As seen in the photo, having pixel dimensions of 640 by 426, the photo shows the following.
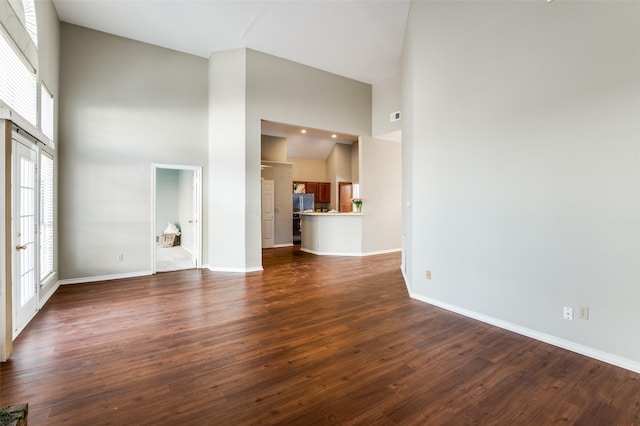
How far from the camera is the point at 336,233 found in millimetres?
7070

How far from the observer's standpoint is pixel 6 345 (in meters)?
2.31

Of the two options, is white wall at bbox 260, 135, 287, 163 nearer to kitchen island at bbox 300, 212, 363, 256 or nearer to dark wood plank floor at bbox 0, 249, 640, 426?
kitchen island at bbox 300, 212, 363, 256

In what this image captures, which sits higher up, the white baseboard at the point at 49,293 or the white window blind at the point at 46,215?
the white window blind at the point at 46,215

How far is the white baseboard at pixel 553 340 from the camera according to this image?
7.43 feet

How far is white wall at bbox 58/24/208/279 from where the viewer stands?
464cm

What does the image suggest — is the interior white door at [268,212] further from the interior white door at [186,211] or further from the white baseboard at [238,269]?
the white baseboard at [238,269]

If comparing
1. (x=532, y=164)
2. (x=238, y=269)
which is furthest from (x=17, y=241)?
(x=532, y=164)

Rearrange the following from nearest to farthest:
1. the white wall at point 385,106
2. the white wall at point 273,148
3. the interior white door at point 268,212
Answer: the white wall at point 385,106, the interior white door at point 268,212, the white wall at point 273,148

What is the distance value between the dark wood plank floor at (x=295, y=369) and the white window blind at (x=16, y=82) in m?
2.29

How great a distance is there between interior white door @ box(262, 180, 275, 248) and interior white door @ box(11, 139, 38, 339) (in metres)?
5.49

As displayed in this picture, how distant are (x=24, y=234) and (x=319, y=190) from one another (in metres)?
8.57

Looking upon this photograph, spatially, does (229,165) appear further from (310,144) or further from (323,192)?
(323,192)

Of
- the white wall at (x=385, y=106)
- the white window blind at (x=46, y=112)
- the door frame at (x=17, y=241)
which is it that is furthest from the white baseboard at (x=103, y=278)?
the white wall at (x=385, y=106)

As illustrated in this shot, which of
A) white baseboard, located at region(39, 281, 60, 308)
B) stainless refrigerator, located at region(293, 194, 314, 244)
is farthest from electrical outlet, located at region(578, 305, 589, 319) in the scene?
stainless refrigerator, located at region(293, 194, 314, 244)
